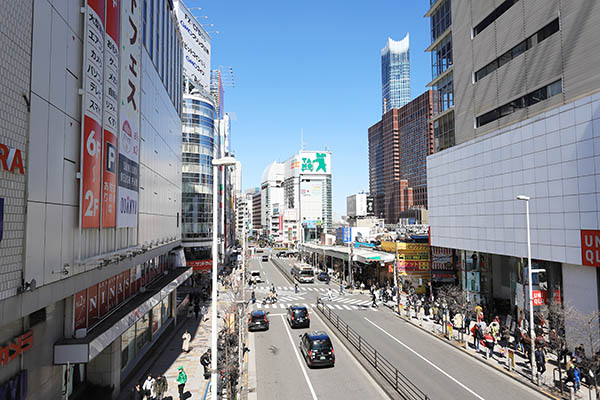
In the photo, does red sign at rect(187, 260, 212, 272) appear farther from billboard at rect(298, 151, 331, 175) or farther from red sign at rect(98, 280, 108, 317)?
billboard at rect(298, 151, 331, 175)

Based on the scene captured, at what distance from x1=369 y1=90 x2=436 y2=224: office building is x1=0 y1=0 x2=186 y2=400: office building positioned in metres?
147

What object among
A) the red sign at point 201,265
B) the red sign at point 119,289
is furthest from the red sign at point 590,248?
the red sign at point 201,265

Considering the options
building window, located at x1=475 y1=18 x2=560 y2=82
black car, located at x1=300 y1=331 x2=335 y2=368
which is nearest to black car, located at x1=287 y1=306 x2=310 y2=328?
black car, located at x1=300 y1=331 x2=335 y2=368

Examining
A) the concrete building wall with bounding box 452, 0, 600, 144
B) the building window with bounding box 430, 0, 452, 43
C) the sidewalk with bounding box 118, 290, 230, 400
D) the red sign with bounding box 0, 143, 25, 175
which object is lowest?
the sidewalk with bounding box 118, 290, 230, 400

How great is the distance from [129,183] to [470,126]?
3126cm

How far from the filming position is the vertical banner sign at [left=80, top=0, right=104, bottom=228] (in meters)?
12.2

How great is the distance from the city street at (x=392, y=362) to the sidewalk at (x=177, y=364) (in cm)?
315

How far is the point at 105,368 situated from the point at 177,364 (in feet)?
20.6

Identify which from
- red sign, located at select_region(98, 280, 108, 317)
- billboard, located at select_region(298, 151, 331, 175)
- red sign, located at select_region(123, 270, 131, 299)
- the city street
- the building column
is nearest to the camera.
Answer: red sign, located at select_region(98, 280, 108, 317)

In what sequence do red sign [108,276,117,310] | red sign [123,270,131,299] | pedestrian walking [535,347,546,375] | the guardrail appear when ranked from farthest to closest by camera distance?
red sign [123,270,131,299] < pedestrian walking [535,347,546,375] < red sign [108,276,117,310] < the guardrail

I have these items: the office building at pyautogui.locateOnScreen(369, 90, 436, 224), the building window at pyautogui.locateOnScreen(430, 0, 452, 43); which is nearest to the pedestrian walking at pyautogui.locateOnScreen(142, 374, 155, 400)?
the building window at pyautogui.locateOnScreen(430, 0, 452, 43)

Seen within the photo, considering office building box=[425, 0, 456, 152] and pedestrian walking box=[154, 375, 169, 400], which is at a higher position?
office building box=[425, 0, 456, 152]

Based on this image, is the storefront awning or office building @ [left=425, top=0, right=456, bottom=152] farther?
office building @ [left=425, top=0, right=456, bottom=152]

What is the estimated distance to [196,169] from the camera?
56.1 m
